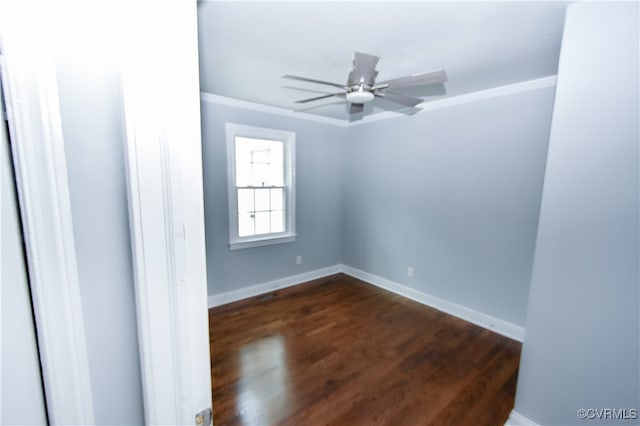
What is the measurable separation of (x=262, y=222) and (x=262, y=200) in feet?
0.94

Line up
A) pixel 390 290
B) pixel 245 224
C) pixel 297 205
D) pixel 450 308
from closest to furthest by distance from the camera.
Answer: pixel 450 308, pixel 245 224, pixel 390 290, pixel 297 205

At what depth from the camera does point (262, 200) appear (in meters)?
3.45

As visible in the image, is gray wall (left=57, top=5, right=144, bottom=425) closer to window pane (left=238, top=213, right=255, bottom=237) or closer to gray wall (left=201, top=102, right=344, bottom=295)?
gray wall (left=201, top=102, right=344, bottom=295)

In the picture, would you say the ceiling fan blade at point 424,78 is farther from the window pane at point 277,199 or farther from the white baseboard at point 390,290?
the white baseboard at point 390,290

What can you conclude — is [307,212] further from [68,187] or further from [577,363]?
[68,187]

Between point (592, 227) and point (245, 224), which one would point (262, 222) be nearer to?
point (245, 224)

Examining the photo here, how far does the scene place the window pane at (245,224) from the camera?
328cm

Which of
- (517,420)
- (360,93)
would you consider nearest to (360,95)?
(360,93)

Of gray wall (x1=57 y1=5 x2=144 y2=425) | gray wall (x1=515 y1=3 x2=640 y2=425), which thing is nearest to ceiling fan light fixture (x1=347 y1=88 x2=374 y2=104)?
gray wall (x1=515 y1=3 x2=640 y2=425)

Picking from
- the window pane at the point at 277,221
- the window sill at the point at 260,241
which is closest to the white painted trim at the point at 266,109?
the window pane at the point at 277,221

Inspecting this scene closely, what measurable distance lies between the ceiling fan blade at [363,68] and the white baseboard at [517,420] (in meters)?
2.24

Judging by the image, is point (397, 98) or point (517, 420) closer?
point (517, 420)

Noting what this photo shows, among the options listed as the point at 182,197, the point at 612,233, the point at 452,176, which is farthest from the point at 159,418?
the point at 452,176

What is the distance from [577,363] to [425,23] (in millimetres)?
1980
